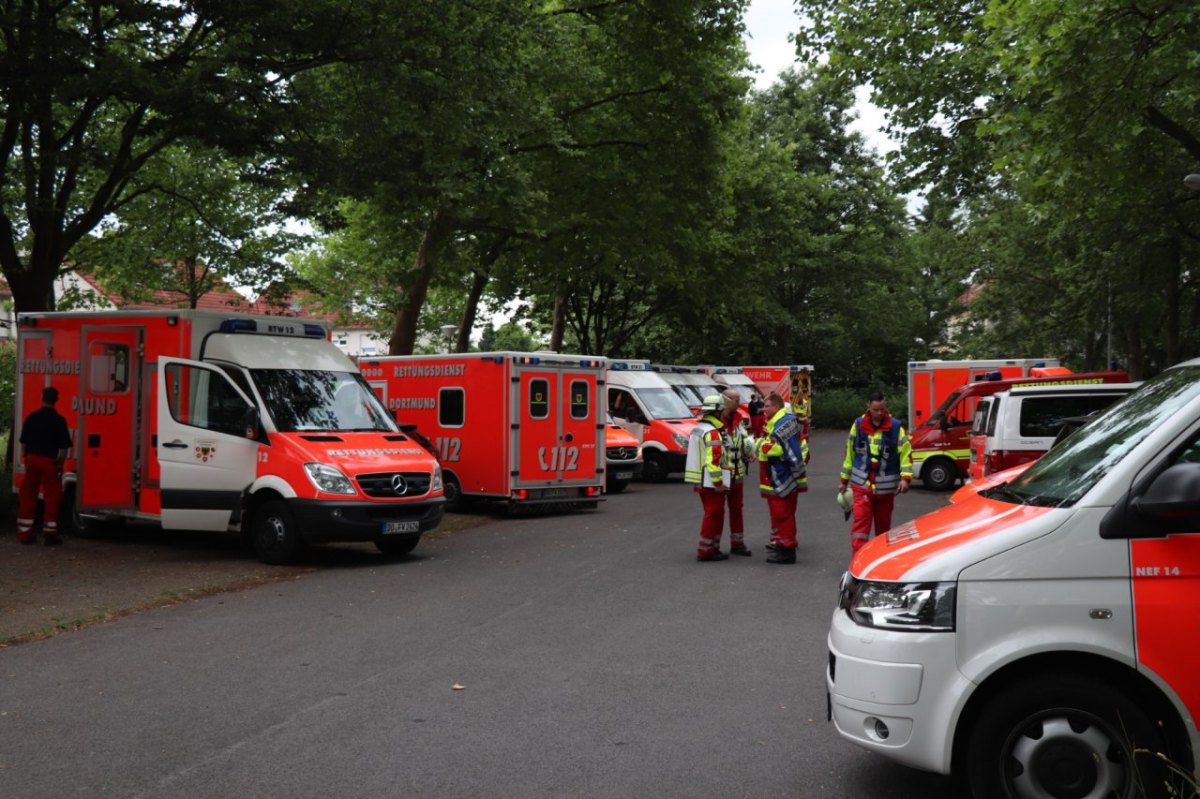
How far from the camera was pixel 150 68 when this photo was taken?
12.6m

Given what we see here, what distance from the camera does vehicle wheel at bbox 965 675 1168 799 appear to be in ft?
13.3

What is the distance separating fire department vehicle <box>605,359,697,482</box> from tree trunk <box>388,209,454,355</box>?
4.40 metres

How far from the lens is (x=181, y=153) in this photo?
22766mm

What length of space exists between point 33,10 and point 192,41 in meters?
1.73

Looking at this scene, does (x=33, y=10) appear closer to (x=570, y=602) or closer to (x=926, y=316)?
(x=570, y=602)

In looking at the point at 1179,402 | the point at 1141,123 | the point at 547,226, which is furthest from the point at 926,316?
the point at 1179,402

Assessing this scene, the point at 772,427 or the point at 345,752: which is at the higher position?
the point at 772,427

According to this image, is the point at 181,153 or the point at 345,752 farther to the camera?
the point at 181,153

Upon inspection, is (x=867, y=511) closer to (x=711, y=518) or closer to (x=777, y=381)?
(x=711, y=518)

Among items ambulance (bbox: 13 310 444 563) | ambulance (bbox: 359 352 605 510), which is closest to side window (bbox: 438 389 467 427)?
ambulance (bbox: 359 352 605 510)

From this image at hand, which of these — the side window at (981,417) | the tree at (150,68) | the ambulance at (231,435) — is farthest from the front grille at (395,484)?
the side window at (981,417)

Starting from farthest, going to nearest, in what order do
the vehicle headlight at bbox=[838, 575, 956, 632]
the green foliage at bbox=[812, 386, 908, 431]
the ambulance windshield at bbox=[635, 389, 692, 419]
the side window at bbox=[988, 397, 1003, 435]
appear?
the green foliage at bbox=[812, 386, 908, 431] < the ambulance windshield at bbox=[635, 389, 692, 419] < the side window at bbox=[988, 397, 1003, 435] < the vehicle headlight at bbox=[838, 575, 956, 632]

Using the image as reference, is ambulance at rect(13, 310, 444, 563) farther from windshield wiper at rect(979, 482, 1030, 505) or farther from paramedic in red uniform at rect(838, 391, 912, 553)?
windshield wiper at rect(979, 482, 1030, 505)

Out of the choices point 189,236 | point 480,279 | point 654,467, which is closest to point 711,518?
point 654,467
